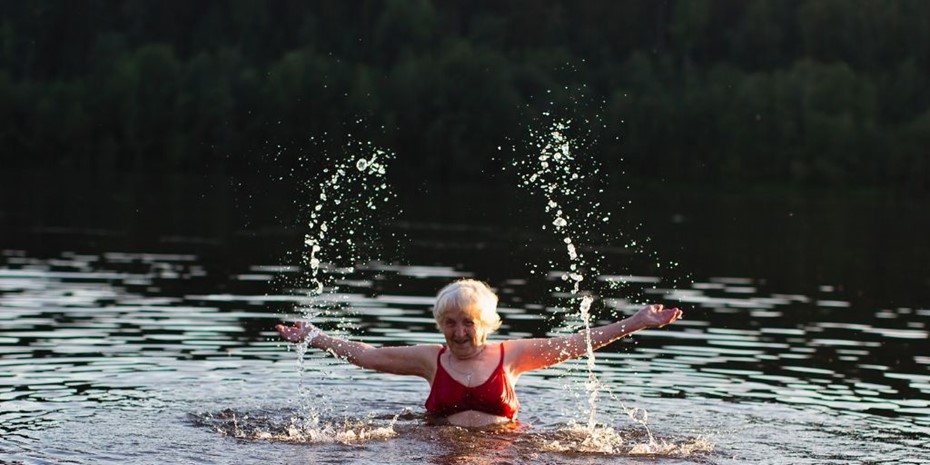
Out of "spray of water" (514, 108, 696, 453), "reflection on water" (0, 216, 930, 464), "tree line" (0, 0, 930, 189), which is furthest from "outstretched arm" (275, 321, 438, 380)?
"tree line" (0, 0, 930, 189)

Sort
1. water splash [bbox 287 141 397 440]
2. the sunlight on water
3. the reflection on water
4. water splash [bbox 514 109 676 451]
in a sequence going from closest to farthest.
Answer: the reflection on water < the sunlight on water < water splash [bbox 514 109 676 451] < water splash [bbox 287 141 397 440]

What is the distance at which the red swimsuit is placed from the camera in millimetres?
12430

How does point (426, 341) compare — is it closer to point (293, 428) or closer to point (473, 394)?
point (293, 428)

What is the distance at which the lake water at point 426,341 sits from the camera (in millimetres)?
12438

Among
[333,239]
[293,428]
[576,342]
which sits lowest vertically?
[293,428]

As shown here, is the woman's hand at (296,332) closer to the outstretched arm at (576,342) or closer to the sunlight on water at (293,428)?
the sunlight on water at (293,428)

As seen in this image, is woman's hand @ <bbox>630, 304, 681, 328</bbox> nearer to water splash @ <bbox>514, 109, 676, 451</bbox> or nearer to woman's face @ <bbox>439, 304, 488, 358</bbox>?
water splash @ <bbox>514, 109, 676, 451</bbox>

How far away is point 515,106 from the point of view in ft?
230

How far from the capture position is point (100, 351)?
1750cm

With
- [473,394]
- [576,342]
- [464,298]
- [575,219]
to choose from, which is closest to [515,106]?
[575,219]

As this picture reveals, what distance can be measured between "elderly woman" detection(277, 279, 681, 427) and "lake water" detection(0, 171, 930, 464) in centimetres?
28

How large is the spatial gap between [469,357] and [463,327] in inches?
17.9

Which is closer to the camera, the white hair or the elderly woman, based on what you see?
the white hair

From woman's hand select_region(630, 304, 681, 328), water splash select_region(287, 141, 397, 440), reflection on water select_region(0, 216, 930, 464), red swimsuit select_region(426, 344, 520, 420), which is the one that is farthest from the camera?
water splash select_region(287, 141, 397, 440)
